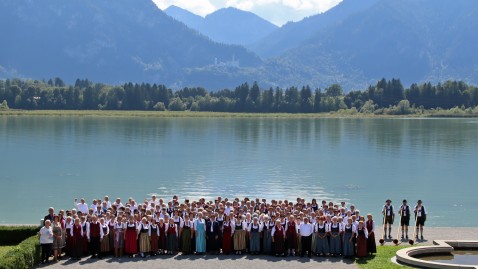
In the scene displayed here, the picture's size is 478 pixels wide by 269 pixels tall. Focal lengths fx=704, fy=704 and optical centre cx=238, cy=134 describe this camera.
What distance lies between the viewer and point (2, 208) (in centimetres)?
4559

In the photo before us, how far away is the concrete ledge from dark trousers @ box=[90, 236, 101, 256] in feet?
35.8

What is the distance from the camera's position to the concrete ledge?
23103 millimetres

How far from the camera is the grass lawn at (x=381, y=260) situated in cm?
2423

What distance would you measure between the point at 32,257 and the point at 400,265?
12.5 metres

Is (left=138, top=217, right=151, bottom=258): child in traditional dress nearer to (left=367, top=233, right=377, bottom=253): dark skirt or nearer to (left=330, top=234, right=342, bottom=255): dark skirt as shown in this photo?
(left=330, top=234, right=342, bottom=255): dark skirt

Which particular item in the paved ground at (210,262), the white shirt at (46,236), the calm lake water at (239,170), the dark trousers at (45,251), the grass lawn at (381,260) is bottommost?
the calm lake water at (239,170)

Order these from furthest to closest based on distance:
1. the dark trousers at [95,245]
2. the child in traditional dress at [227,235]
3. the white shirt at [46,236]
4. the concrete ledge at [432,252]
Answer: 1. the child in traditional dress at [227,235]
2. the dark trousers at [95,245]
3. the white shirt at [46,236]
4. the concrete ledge at [432,252]

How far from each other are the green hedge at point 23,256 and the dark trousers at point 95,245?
6.60ft

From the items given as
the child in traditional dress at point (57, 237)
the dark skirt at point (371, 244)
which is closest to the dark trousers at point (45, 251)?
the child in traditional dress at point (57, 237)

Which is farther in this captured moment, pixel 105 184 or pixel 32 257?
pixel 105 184

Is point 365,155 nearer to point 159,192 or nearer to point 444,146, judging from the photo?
point 444,146

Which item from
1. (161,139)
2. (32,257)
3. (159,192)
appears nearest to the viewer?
(32,257)

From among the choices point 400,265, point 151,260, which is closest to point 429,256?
point 400,265

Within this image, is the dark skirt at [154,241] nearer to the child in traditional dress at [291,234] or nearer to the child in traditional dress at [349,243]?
the child in traditional dress at [291,234]
